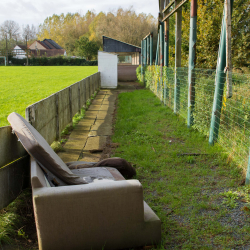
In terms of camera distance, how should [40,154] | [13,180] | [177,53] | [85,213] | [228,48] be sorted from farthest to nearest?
1. [177,53]
2. [228,48]
3. [13,180]
4. [40,154]
5. [85,213]

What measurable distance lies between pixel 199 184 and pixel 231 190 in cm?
42

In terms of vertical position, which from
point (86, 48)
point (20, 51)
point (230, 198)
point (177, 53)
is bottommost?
point (230, 198)

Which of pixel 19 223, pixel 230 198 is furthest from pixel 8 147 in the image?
pixel 230 198

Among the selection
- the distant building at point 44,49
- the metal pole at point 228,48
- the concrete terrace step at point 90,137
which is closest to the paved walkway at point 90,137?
the concrete terrace step at point 90,137

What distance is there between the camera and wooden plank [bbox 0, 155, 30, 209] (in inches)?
102

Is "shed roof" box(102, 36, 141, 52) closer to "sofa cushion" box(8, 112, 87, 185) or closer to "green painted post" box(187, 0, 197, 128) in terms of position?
"green painted post" box(187, 0, 197, 128)

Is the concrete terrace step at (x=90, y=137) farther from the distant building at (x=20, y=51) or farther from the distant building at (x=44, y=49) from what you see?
the distant building at (x=20, y=51)

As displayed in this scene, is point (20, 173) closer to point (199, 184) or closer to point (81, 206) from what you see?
point (81, 206)

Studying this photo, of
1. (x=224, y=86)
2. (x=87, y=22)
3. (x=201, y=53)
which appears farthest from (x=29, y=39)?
(x=224, y=86)

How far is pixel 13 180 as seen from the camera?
281 centimetres

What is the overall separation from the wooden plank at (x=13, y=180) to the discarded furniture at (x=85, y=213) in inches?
15.4

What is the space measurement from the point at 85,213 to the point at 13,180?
3.38ft

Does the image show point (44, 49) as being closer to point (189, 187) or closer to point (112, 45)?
point (112, 45)

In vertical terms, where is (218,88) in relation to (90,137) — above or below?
above
